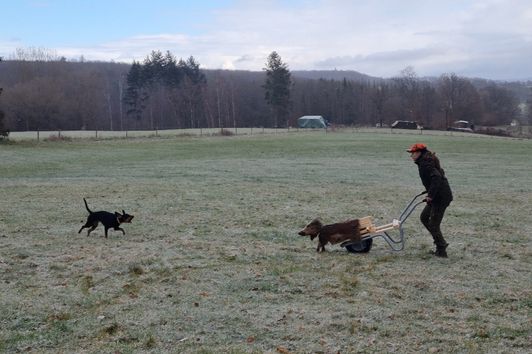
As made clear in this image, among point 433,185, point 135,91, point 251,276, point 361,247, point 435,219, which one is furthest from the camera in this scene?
point 135,91

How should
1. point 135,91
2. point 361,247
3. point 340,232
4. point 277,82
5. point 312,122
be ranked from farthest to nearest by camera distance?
point 135,91 → point 312,122 → point 277,82 → point 361,247 → point 340,232

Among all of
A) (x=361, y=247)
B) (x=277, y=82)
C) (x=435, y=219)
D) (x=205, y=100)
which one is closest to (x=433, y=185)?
(x=435, y=219)

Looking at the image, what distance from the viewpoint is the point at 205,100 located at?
3888 inches

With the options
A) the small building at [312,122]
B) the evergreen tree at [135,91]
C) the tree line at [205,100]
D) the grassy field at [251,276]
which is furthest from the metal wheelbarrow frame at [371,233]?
the evergreen tree at [135,91]

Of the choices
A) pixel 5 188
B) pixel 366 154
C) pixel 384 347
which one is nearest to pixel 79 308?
pixel 384 347

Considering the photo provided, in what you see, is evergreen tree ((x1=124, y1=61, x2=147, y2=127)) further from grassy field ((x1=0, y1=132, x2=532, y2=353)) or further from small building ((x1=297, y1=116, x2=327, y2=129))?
grassy field ((x1=0, y1=132, x2=532, y2=353))

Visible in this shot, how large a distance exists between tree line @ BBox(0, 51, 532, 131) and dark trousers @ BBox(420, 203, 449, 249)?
262ft

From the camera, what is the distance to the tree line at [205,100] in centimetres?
8869

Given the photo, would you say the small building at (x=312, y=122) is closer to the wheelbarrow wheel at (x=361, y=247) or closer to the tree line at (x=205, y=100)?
the tree line at (x=205, y=100)

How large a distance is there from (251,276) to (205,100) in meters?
92.4

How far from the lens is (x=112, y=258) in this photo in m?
9.14

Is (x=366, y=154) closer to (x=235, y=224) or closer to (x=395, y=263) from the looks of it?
(x=235, y=224)

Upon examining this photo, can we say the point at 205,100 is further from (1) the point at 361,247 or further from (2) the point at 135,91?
(1) the point at 361,247

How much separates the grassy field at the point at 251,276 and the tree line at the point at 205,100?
7357 centimetres
